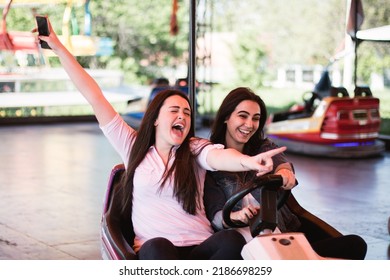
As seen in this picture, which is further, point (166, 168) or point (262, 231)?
point (166, 168)

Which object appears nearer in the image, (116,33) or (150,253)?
(150,253)

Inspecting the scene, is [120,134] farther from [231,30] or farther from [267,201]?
[231,30]

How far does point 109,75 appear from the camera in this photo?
10.6 meters

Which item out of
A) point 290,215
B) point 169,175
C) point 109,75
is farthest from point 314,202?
point 109,75

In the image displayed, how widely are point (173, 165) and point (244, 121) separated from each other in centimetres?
24

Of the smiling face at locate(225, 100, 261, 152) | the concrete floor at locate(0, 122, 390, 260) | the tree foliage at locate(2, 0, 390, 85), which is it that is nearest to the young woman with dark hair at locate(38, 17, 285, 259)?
the smiling face at locate(225, 100, 261, 152)

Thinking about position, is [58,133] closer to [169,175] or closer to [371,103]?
[371,103]

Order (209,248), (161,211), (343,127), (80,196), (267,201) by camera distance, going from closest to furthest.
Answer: (267,201), (209,248), (161,211), (80,196), (343,127)

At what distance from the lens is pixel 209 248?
1914 mm

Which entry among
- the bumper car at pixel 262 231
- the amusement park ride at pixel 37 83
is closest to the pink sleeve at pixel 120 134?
the bumper car at pixel 262 231

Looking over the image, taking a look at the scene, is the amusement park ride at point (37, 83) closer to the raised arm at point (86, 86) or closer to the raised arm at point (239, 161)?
the raised arm at point (86, 86)

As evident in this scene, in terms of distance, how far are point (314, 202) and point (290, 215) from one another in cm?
181

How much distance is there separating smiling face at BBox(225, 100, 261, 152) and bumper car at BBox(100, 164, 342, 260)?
212mm

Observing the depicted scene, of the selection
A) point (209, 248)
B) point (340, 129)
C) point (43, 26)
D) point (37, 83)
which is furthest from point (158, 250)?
point (37, 83)
